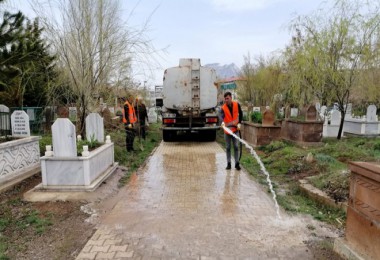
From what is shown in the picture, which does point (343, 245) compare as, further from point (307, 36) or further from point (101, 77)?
point (307, 36)

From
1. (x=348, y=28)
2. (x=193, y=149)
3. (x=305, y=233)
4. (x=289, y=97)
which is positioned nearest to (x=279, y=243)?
(x=305, y=233)

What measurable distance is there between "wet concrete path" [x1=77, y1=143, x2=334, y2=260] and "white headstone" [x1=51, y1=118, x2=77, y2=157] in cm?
125

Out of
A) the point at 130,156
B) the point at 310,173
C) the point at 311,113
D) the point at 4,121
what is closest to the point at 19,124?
the point at 4,121

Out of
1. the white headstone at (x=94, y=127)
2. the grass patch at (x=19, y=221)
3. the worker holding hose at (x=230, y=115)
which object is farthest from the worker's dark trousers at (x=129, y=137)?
the grass patch at (x=19, y=221)

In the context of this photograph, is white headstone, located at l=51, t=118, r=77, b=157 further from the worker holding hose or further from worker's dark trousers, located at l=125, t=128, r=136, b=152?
worker's dark trousers, located at l=125, t=128, r=136, b=152

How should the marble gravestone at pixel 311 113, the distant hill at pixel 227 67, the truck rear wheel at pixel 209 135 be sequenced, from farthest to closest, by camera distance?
the distant hill at pixel 227 67 < the truck rear wheel at pixel 209 135 < the marble gravestone at pixel 311 113

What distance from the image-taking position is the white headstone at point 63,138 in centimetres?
512

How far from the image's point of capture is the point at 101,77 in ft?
22.9

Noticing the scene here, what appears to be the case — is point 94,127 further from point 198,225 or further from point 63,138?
point 198,225

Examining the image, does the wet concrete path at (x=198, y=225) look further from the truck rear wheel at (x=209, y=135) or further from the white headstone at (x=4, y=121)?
the truck rear wheel at (x=209, y=135)

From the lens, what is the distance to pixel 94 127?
697 cm

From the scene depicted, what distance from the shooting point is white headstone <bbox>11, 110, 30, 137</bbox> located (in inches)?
261

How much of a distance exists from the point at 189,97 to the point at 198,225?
8153 millimetres

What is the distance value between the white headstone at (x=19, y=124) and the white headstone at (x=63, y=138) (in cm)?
198
